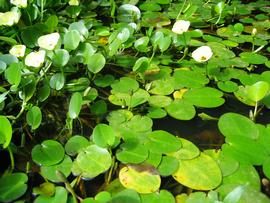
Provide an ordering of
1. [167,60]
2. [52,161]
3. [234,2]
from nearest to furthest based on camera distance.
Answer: [52,161], [167,60], [234,2]

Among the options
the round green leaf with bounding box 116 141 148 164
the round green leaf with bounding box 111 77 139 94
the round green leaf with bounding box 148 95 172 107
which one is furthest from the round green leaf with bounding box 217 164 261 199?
the round green leaf with bounding box 111 77 139 94

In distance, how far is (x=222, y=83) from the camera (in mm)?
1248

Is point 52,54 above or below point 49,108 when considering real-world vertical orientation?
above

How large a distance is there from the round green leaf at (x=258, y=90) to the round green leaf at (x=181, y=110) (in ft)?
0.59

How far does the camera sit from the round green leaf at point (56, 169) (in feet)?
2.83

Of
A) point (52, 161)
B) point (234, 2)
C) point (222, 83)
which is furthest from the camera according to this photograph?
point (234, 2)

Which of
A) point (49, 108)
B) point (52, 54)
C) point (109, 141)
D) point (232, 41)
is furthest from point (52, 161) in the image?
point (232, 41)

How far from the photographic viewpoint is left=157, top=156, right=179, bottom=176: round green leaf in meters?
0.89

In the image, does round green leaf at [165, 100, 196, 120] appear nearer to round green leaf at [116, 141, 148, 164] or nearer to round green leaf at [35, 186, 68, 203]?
round green leaf at [116, 141, 148, 164]

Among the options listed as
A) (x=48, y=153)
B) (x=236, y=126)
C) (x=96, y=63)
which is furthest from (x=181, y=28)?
(x=48, y=153)

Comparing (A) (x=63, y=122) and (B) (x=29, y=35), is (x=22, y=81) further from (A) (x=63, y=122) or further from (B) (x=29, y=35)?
(B) (x=29, y=35)

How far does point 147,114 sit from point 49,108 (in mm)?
311

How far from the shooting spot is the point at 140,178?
2.84 ft

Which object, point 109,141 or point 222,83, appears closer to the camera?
point 109,141
